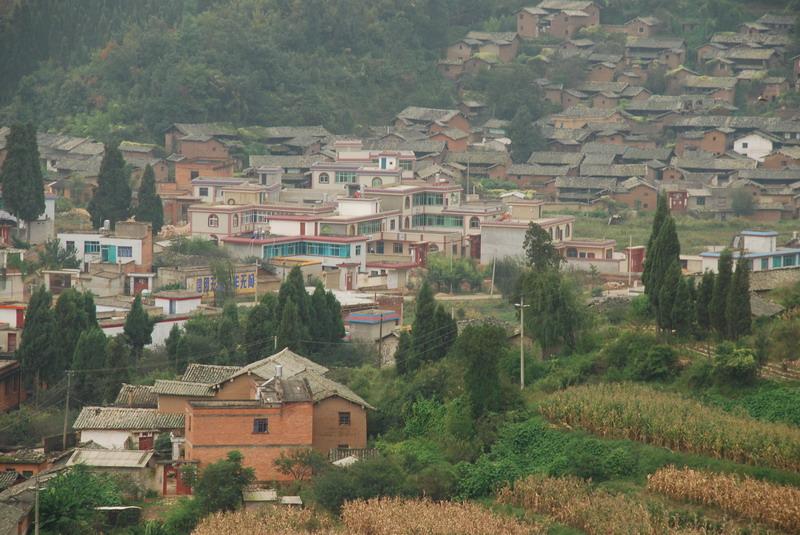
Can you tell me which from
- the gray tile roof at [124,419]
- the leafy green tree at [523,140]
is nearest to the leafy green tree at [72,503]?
the gray tile roof at [124,419]

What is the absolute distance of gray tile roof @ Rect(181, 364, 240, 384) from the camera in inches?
1105

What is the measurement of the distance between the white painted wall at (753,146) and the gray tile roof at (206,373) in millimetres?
28325

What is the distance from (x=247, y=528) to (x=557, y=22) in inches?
1758

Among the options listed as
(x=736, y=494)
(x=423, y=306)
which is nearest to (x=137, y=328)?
(x=423, y=306)

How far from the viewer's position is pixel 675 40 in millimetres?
62781

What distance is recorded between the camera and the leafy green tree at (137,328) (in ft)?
106

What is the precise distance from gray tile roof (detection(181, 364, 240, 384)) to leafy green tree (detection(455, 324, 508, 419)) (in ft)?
13.2

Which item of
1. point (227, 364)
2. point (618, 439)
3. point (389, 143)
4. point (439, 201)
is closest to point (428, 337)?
point (227, 364)

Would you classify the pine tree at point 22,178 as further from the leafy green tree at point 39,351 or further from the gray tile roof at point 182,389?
the gray tile roof at point 182,389

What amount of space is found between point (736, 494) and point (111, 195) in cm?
2376

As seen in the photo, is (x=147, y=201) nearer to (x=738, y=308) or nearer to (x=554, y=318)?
(x=554, y=318)

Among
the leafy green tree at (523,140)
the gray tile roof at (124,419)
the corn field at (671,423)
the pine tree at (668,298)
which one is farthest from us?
the leafy green tree at (523,140)

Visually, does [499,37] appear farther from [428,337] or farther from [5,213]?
[428,337]

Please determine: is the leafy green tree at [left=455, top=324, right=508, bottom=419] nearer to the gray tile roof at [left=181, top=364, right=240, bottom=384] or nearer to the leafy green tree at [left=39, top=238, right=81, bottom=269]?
the gray tile roof at [left=181, top=364, right=240, bottom=384]
